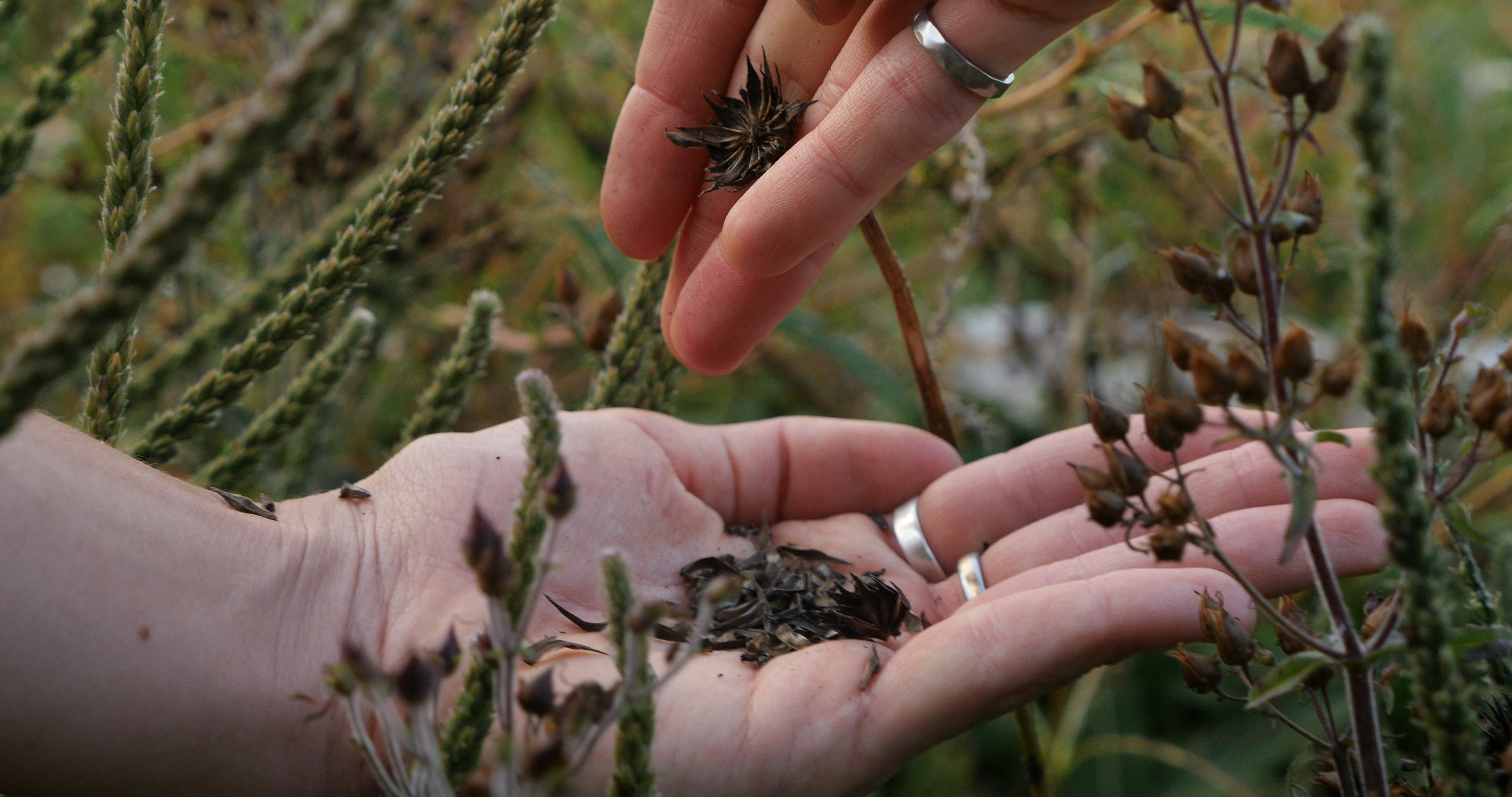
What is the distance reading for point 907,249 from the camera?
3068 millimetres

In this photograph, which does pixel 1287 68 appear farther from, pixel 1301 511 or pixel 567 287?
pixel 567 287

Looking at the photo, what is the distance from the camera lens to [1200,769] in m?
1.61

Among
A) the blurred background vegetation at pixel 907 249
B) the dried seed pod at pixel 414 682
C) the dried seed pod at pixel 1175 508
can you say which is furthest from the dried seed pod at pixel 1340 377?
the dried seed pod at pixel 414 682

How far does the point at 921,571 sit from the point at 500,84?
3.31 ft

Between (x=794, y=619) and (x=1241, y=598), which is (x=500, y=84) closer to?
(x=794, y=619)

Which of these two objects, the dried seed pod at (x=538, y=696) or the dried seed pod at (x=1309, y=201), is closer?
the dried seed pod at (x=538, y=696)

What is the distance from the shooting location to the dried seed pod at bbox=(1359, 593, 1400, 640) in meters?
0.78

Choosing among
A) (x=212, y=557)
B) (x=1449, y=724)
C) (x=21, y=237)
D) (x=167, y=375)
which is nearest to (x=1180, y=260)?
(x=1449, y=724)

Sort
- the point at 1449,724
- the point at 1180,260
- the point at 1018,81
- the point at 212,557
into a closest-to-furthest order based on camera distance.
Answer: the point at 1449,724
the point at 1180,260
the point at 212,557
the point at 1018,81

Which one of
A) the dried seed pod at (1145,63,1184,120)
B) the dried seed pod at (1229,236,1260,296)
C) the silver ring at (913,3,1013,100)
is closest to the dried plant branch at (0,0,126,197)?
the silver ring at (913,3,1013,100)

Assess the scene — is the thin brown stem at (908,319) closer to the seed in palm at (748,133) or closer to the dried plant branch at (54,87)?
the seed in palm at (748,133)

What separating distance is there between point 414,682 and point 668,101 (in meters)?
1.10

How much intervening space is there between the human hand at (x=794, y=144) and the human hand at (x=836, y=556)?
262 mm

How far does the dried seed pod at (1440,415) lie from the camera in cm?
76
